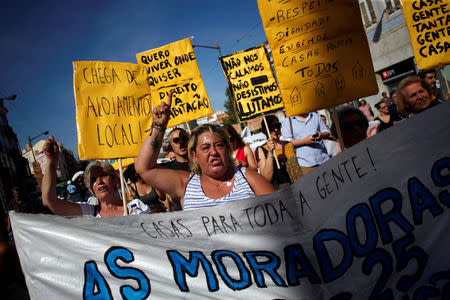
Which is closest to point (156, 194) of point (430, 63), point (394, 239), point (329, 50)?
point (329, 50)

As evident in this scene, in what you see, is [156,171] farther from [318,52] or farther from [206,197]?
[318,52]

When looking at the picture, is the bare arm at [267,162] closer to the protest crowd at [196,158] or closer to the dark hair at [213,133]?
the protest crowd at [196,158]

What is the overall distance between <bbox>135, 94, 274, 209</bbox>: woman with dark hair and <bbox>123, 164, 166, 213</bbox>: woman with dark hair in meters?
1.70

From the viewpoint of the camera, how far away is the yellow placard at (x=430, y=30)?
13.4 feet

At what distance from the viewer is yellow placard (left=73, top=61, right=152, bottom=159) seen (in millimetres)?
2918

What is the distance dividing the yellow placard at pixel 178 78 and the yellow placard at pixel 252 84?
961 millimetres

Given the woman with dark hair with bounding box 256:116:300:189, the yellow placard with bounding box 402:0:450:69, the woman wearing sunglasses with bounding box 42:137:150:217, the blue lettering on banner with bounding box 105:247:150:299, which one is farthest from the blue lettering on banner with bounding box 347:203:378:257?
the yellow placard with bounding box 402:0:450:69

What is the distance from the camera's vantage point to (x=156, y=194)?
162 inches

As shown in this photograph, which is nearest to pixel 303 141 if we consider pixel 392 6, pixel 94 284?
pixel 94 284

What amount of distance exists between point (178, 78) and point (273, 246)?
12.8ft

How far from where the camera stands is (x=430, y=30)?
4125mm

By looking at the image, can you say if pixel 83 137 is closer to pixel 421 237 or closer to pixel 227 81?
pixel 421 237

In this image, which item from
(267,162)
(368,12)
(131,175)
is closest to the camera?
(267,162)

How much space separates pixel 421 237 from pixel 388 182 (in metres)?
0.36
